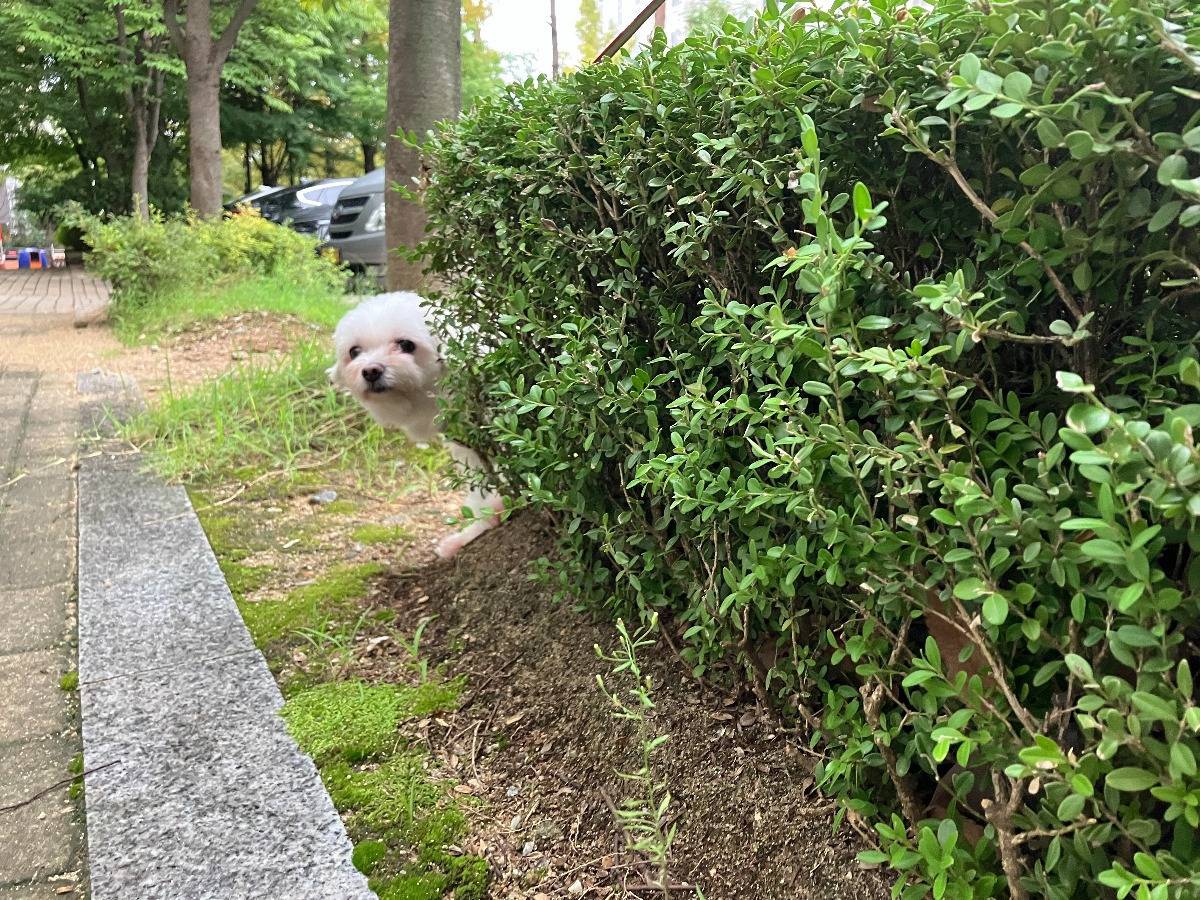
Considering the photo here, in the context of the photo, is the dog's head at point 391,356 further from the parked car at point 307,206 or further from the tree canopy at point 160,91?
the parked car at point 307,206

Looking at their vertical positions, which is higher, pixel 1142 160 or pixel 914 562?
pixel 1142 160

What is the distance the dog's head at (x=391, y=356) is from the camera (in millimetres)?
3393

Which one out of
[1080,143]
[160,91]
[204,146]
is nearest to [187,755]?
[1080,143]

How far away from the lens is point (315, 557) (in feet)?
11.0

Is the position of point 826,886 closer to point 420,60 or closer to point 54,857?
point 54,857

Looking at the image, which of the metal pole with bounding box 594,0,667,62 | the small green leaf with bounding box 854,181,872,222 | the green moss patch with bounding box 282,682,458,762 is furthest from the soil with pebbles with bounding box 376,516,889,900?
the metal pole with bounding box 594,0,667,62

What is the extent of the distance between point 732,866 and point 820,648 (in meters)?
0.41

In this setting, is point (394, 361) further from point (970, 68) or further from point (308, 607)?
point (970, 68)

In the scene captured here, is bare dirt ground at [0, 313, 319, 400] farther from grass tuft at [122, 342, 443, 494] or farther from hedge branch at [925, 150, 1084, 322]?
hedge branch at [925, 150, 1084, 322]

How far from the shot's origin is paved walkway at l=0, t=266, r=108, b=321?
12.3 meters

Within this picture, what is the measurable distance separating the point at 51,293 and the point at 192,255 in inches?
301

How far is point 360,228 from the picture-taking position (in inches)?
592

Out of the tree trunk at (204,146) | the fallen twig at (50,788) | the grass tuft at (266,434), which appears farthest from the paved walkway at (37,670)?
the tree trunk at (204,146)

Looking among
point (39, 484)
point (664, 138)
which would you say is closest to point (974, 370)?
point (664, 138)
